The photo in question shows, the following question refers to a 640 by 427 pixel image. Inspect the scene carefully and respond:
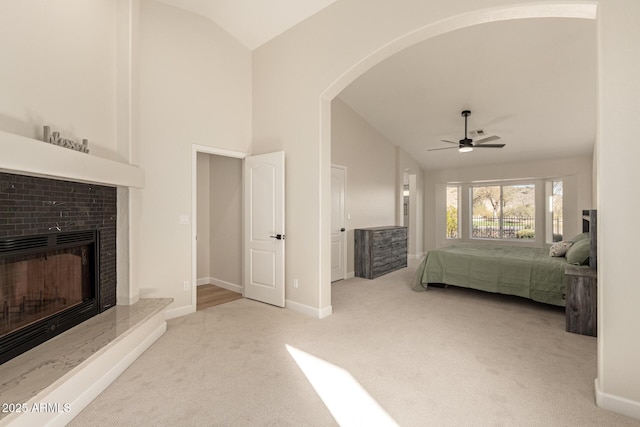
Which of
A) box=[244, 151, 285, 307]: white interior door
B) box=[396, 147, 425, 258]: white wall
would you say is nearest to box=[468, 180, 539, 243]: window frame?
box=[396, 147, 425, 258]: white wall

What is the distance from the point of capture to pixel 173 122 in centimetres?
372

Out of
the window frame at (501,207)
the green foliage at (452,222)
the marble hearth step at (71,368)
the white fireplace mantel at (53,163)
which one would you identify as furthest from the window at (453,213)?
the white fireplace mantel at (53,163)

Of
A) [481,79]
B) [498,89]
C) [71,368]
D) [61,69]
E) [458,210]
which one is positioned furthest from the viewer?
[458,210]

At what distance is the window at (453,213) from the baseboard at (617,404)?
7.46 metres

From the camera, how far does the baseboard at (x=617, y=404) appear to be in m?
1.90

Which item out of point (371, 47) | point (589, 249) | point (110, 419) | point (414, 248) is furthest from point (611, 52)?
point (414, 248)

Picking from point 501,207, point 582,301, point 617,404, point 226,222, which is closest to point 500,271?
point 582,301

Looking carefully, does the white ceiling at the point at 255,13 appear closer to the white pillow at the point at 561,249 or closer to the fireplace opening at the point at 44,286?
the fireplace opening at the point at 44,286

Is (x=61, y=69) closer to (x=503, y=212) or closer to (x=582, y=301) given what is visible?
(x=582, y=301)

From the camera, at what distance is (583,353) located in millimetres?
2775

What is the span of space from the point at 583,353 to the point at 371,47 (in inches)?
140

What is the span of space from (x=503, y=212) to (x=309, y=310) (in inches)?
285

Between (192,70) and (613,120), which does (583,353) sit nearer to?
(613,120)

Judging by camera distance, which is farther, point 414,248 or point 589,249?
point 414,248
